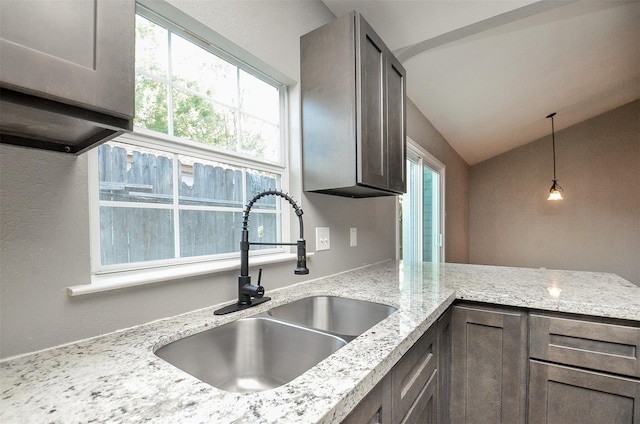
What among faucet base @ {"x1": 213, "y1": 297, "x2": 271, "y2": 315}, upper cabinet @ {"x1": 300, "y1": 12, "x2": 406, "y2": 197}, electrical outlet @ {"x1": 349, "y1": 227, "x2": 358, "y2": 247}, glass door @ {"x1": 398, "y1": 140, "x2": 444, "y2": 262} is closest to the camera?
faucet base @ {"x1": 213, "y1": 297, "x2": 271, "y2": 315}

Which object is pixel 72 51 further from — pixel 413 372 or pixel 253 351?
pixel 413 372

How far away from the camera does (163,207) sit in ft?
3.28

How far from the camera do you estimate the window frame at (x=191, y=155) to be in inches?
32.3

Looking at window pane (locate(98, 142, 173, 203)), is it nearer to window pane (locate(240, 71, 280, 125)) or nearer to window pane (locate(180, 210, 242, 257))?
window pane (locate(180, 210, 242, 257))

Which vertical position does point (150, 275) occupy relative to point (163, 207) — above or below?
below

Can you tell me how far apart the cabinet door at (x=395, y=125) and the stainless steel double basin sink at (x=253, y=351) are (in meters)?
0.95

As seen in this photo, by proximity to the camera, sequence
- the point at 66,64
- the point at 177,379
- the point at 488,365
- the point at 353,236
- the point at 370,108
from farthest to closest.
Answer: the point at 353,236 < the point at 370,108 < the point at 488,365 < the point at 177,379 < the point at 66,64

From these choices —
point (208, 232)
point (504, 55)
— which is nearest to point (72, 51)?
point (208, 232)

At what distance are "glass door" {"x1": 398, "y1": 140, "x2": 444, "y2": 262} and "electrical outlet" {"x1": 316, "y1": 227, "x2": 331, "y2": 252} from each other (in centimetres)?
120

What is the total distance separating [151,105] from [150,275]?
22.1 inches

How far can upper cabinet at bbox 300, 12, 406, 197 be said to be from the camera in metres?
1.31

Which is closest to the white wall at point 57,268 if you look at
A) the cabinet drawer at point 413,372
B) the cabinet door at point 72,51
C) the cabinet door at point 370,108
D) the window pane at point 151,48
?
the window pane at point 151,48

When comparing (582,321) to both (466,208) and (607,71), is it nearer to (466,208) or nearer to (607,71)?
(607,71)

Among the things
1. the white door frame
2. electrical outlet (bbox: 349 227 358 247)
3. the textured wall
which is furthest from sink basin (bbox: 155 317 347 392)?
the textured wall
